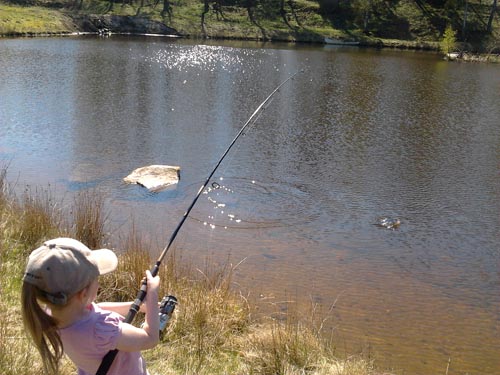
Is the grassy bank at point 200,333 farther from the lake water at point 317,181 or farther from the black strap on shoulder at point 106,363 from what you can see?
the black strap on shoulder at point 106,363

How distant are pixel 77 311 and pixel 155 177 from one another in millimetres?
6843

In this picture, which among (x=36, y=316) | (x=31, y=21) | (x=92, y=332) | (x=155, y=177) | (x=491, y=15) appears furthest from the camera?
(x=491, y=15)

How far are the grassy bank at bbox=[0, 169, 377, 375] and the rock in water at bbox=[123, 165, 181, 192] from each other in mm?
3266

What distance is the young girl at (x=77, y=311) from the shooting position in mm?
1959

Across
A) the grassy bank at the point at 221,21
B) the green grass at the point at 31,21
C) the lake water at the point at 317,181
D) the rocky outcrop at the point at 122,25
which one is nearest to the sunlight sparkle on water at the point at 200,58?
the lake water at the point at 317,181

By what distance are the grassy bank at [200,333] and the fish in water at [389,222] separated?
2832 millimetres

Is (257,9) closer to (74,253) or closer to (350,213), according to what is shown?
(350,213)

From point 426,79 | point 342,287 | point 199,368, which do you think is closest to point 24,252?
point 199,368

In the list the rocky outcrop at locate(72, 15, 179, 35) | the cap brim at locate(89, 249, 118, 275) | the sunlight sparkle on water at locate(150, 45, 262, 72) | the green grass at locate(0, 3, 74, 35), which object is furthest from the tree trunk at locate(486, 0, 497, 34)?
the cap brim at locate(89, 249, 118, 275)

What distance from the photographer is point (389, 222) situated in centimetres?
782

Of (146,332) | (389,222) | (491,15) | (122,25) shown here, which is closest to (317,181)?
(389,222)

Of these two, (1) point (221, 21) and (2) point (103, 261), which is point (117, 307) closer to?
(2) point (103, 261)

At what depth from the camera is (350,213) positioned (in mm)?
8109

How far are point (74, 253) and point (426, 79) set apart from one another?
2239cm
